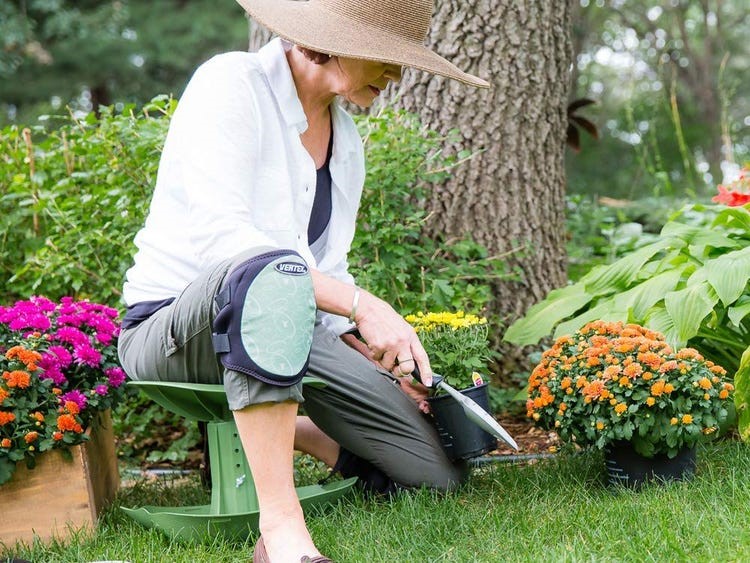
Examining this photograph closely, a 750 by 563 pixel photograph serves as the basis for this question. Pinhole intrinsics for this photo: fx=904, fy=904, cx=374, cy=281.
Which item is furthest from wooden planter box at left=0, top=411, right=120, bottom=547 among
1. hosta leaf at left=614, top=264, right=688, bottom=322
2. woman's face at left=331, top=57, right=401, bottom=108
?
hosta leaf at left=614, top=264, right=688, bottom=322

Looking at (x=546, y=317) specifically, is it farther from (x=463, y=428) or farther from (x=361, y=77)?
(x=361, y=77)

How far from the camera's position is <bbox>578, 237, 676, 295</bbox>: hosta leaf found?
3027 millimetres

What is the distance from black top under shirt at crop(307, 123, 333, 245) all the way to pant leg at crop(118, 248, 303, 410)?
0.53 meters

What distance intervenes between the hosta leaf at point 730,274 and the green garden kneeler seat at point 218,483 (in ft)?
3.91

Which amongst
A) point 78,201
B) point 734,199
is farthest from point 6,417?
point 734,199

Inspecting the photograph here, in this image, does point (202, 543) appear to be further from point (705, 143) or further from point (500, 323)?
point (705, 143)

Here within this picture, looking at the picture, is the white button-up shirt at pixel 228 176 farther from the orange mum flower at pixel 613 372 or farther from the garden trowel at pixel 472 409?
the orange mum flower at pixel 613 372

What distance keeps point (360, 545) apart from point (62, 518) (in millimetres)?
794

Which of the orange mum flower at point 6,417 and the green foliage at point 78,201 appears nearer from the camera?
the orange mum flower at point 6,417

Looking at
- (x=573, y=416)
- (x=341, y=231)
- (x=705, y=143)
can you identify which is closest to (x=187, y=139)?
(x=341, y=231)

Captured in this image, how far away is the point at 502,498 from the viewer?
2426mm

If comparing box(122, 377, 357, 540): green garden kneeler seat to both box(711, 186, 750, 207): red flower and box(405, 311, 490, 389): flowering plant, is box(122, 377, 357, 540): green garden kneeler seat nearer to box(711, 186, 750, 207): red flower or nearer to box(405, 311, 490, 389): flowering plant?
box(405, 311, 490, 389): flowering plant

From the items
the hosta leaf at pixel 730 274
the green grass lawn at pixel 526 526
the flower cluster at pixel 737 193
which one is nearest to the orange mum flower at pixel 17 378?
the green grass lawn at pixel 526 526

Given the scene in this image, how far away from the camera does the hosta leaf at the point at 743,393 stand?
2559 mm
